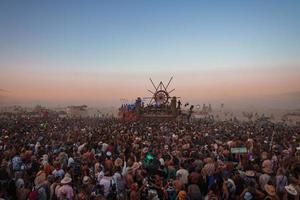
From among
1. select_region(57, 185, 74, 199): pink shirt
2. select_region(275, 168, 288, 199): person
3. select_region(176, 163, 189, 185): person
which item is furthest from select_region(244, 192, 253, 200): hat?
select_region(57, 185, 74, 199): pink shirt

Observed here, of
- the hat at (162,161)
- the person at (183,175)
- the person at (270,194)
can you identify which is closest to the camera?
the person at (270,194)

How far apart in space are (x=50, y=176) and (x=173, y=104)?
26998 mm

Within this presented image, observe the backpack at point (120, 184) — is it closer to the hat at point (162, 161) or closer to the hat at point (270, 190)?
the hat at point (162, 161)

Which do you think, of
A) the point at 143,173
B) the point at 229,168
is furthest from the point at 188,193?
the point at 229,168

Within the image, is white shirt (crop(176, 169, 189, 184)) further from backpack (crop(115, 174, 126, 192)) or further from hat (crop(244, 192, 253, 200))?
hat (crop(244, 192, 253, 200))

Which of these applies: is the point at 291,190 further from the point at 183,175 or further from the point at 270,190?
the point at 183,175

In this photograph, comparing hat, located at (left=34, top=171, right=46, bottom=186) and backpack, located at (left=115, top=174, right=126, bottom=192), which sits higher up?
hat, located at (left=34, top=171, right=46, bottom=186)

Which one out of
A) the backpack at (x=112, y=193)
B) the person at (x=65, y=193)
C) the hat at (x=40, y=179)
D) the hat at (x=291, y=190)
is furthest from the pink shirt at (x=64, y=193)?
the hat at (x=291, y=190)


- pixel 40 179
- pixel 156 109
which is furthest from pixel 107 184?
pixel 156 109

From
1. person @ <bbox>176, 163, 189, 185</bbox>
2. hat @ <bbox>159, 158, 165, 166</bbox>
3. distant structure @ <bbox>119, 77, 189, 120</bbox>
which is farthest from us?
distant structure @ <bbox>119, 77, 189, 120</bbox>

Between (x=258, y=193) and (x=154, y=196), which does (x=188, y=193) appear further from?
(x=258, y=193)

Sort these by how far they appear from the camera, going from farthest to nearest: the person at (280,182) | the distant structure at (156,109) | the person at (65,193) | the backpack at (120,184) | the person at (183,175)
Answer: the distant structure at (156,109) < the person at (183,175) < the backpack at (120,184) < the person at (280,182) < the person at (65,193)

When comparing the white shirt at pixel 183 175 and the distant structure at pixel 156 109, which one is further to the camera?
the distant structure at pixel 156 109

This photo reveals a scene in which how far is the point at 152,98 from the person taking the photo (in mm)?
36500
